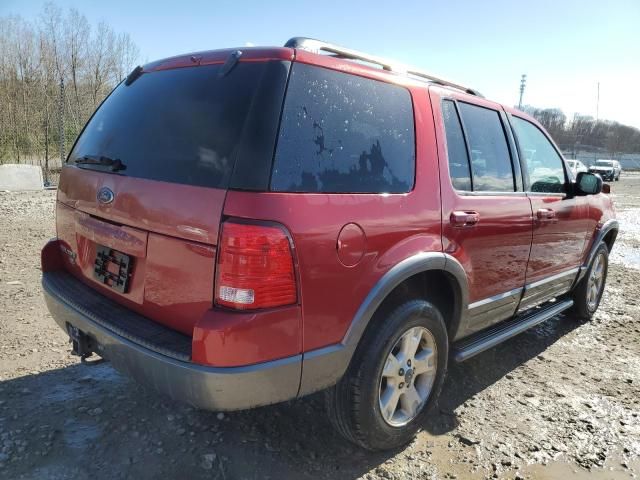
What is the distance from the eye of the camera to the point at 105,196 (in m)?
2.31

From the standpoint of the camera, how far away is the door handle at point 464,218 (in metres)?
2.65

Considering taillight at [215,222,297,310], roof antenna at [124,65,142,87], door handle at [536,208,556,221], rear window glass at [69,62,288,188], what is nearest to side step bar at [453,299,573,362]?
door handle at [536,208,556,221]

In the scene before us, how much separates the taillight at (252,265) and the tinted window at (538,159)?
246cm

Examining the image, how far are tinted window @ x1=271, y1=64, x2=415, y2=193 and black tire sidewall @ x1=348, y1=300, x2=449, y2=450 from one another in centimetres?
65

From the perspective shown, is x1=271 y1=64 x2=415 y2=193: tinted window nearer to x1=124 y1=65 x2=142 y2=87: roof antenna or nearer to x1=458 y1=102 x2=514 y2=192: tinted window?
x1=458 y1=102 x2=514 y2=192: tinted window

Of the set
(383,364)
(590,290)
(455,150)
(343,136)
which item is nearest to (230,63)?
(343,136)

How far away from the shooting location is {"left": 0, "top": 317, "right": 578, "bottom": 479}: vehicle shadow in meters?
2.35

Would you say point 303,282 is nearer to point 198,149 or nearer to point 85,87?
point 198,149

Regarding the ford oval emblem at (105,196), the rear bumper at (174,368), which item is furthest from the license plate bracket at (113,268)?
the ford oval emblem at (105,196)

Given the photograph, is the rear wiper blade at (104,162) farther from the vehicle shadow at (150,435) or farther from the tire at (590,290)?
the tire at (590,290)

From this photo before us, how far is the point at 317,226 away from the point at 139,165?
37.7 inches

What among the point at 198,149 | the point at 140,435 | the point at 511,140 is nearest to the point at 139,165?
the point at 198,149

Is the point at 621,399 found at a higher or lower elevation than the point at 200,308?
lower

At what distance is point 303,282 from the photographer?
1905mm
